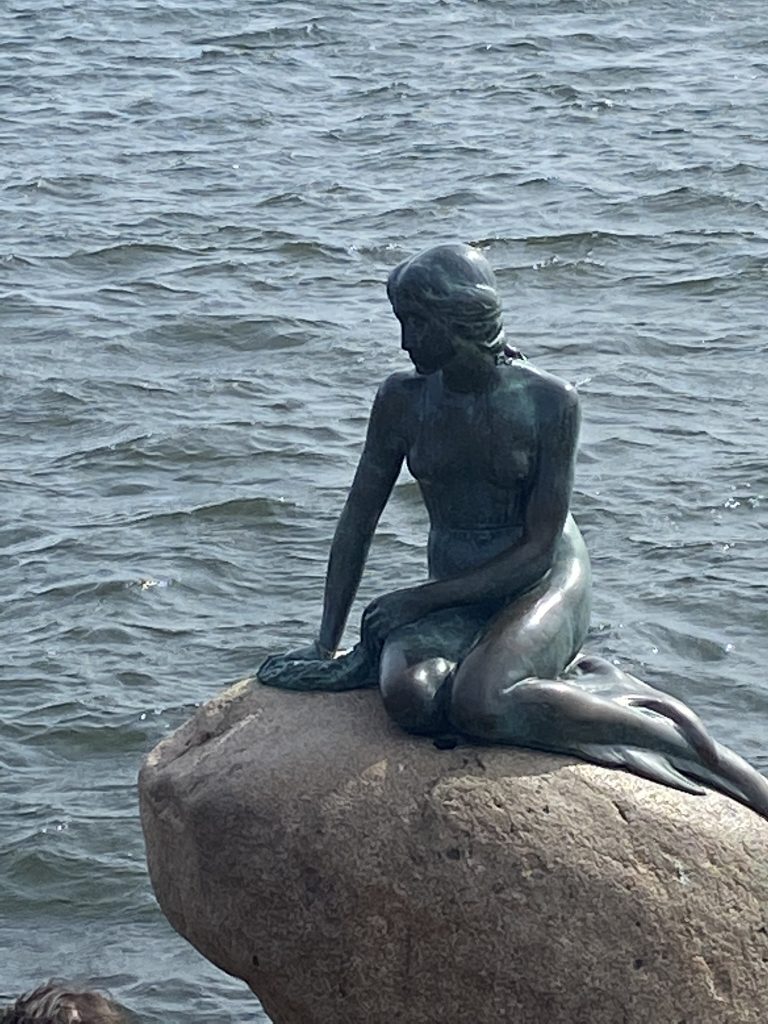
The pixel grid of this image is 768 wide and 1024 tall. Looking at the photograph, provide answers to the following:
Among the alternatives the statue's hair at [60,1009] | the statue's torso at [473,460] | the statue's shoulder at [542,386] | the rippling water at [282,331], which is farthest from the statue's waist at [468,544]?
the rippling water at [282,331]

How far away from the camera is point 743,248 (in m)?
17.9

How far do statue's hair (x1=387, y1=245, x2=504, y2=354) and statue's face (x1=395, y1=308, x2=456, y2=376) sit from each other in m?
0.03

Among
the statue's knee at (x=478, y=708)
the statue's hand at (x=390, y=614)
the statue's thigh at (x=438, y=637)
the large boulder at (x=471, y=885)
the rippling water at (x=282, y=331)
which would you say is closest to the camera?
the large boulder at (x=471, y=885)

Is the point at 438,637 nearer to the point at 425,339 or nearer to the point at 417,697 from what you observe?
the point at 417,697

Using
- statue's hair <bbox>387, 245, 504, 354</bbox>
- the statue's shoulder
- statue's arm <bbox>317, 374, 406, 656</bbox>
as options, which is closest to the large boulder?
statue's arm <bbox>317, 374, 406, 656</bbox>

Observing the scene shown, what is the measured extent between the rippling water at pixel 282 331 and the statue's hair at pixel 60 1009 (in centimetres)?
258

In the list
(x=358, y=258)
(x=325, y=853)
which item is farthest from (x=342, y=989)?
(x=358, y=258)

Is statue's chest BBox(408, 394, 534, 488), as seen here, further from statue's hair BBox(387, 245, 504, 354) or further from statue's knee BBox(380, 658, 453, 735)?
statue's knee BBox(380, 658, 453, 735)

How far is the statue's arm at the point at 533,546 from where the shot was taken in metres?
7.81

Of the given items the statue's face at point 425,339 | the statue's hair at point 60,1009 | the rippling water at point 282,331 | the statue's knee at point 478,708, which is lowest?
the rippling water at point 282,331

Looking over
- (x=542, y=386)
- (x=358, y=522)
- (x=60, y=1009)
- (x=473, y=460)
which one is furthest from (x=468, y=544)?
(x=60, y=1009)

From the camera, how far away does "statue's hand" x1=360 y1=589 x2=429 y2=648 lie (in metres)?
7.90

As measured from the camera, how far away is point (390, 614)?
791 centimetres

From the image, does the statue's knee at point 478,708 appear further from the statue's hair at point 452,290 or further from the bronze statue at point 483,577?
the statue's hair at point 452,290
